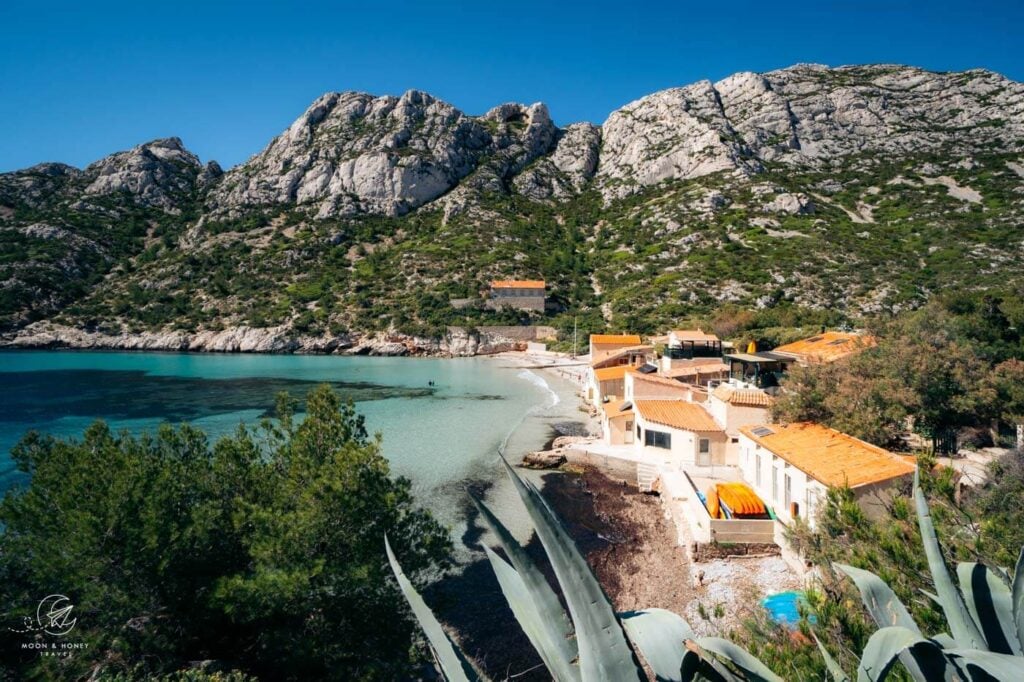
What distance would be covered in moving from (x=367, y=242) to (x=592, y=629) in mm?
82673

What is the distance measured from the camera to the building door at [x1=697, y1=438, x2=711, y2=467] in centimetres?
1580

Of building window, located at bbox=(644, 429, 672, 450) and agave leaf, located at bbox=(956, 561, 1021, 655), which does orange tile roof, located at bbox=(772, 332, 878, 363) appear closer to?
building window, located at bbox=(644, 429, 672, 450)

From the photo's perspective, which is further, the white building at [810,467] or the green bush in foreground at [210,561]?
the white building at [810,467]

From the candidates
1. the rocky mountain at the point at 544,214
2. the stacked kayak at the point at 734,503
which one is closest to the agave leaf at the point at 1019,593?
the stacked kayak at the point at 734,503

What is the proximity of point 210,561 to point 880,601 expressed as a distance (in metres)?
8.19

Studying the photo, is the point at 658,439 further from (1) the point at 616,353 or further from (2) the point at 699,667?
(2) the point at 699,667

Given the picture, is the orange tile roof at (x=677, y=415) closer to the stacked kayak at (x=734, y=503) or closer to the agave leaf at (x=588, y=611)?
the stacked kayak at (x=734, y=503)

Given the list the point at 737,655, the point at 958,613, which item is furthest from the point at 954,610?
the point at 737,655

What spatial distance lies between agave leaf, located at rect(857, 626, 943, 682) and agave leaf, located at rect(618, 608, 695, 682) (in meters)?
0.57

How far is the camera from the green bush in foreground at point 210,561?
19.2ft

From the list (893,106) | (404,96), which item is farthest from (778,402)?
(404,96)

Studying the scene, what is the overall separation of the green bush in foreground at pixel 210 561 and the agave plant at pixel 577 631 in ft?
17.7

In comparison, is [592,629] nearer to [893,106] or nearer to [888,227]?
[888,227]

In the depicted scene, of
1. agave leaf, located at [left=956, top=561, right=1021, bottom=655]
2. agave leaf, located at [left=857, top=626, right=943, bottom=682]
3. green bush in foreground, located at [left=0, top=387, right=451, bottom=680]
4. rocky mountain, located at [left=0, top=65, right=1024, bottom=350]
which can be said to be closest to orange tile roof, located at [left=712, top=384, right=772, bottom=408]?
green bush in foreground, located at [left=0, top=387, right=451, bottom=680]
